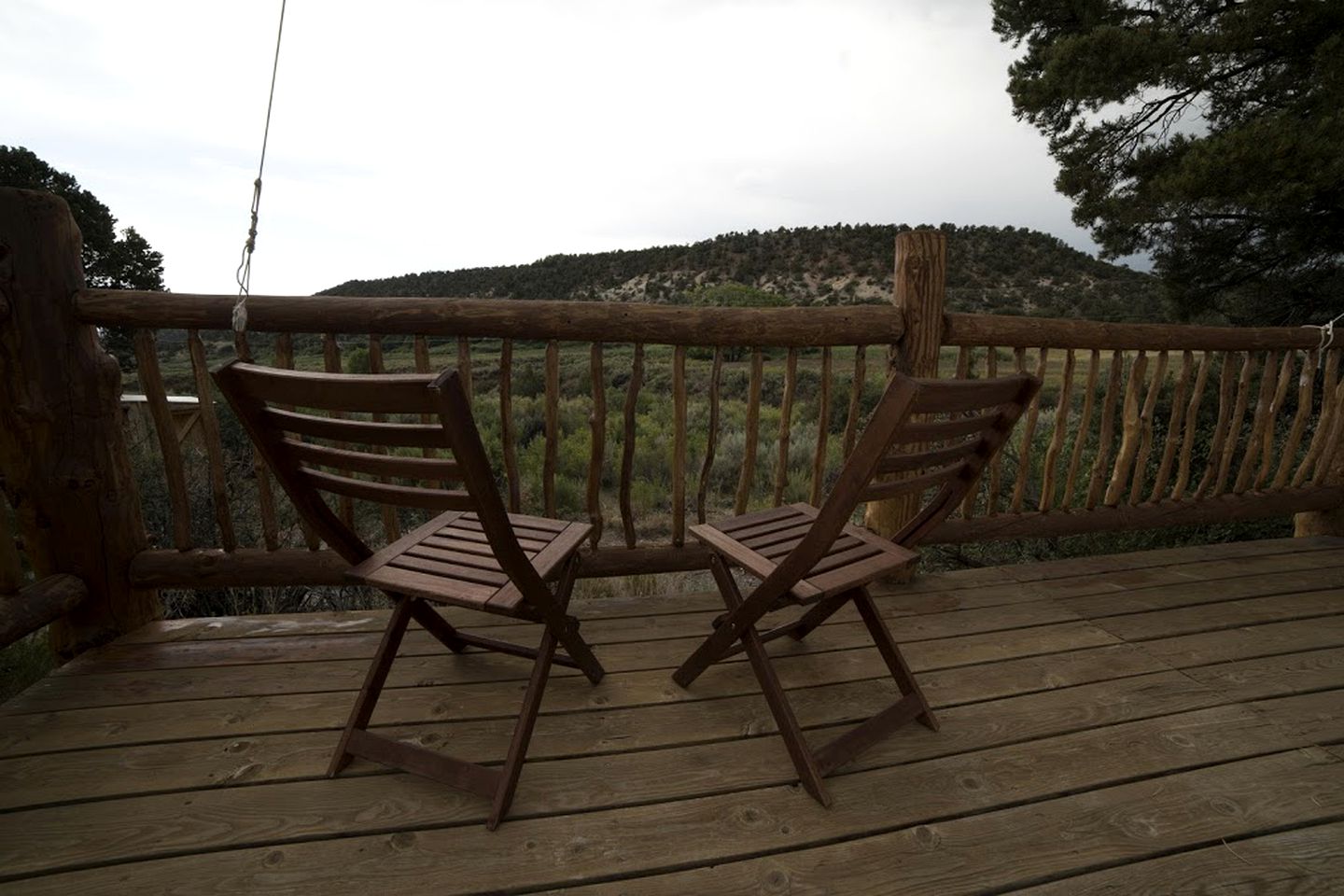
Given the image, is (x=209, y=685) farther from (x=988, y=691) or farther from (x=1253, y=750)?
(x=1253, y=750)

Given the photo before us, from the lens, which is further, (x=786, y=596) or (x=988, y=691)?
(x=988, y=691)

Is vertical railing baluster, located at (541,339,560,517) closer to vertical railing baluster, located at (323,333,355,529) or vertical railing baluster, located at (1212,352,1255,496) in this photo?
vertical railing baluster, located at (323,333,355,529)

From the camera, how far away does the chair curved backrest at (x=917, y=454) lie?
133 cm

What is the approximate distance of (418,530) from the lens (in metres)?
1.97

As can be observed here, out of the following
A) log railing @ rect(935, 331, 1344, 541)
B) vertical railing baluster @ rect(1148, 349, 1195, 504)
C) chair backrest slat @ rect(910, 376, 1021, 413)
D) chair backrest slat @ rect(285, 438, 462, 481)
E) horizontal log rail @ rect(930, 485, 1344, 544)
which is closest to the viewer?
chair backrest slat @ rect(910, 376, 1021, 413)

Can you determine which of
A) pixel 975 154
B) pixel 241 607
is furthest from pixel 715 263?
pixel 241 607

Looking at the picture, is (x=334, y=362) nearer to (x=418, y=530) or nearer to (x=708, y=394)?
(x=418, y=530)

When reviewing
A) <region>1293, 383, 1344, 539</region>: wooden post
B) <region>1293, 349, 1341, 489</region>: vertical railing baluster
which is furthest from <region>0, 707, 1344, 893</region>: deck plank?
<region>1293, 383, 1344, 539</region>: wooden post

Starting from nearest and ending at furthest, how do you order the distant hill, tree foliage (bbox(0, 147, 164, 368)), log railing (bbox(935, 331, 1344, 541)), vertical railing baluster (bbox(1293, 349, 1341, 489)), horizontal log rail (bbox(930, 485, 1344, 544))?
log railing (bbox(935, 331, 1344, 541)) → horizontal log rail (bbox(930, 485, 1344, 544)) → vertical railing baluster (bbox(1293, 349, 1341, 489)) → tree foliage (bbox(0, 147, 164, 368)) → the distant hill

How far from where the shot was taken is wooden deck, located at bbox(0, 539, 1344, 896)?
4.61 feet

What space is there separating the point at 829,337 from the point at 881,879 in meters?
1.79

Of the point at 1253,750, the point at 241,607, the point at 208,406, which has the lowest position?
the point at 241,607

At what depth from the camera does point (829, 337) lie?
8.34 feet

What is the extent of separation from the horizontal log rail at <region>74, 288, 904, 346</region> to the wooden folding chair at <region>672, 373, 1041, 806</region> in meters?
0.77
